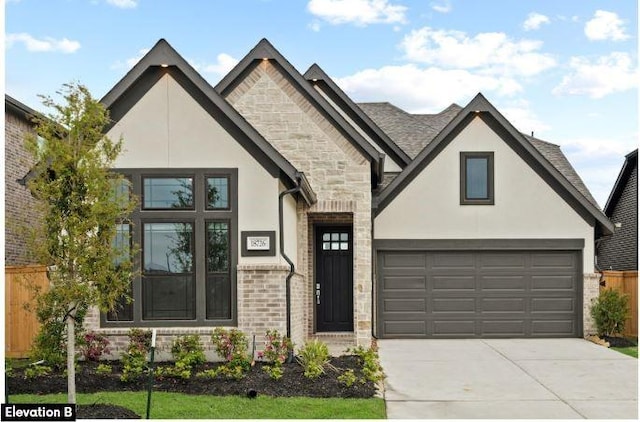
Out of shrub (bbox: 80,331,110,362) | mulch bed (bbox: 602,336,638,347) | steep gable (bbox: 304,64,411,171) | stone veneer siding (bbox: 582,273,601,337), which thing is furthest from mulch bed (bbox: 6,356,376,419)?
stone veneer siding (bbox: 582,273,601,337)

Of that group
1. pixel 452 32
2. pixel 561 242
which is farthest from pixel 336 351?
pixel 452 32

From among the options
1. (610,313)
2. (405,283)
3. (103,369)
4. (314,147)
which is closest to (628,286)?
(610,313)

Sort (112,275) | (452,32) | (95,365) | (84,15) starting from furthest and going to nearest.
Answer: (452,32) → (84,15) → (95,365) → (112,275)

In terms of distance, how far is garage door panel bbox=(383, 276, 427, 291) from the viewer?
16.8 m

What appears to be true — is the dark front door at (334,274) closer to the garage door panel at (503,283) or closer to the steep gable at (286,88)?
the steep gable at (286,88)

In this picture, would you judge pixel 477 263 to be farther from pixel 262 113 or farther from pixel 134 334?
pixel 134 334

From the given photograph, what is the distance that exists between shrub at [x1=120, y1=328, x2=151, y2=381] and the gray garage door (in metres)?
6.82

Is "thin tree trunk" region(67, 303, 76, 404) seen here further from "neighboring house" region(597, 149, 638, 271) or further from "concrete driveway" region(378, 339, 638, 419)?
"neighboring house" region(597, 149, 638, 271)

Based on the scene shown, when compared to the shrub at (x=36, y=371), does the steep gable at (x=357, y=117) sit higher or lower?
higher

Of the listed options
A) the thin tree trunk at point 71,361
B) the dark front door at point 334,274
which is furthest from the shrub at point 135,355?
the dark front door at point 334,274

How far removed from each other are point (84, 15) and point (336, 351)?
8.25 m

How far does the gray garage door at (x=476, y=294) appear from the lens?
659 inches

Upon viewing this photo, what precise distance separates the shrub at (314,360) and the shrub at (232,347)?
946mm

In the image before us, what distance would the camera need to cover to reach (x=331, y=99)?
18.1 metres
